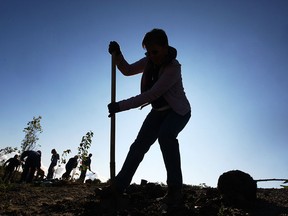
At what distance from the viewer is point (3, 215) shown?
2229mm

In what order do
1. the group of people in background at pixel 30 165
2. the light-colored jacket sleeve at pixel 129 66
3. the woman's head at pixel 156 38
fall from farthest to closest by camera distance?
the group of people in background at pixel 30 165 < the light-colored jacket sleeve at pixel 129 66 < the woman's head at pixel 156 38

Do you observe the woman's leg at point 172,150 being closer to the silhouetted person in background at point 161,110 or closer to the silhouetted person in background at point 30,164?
the silhouetted person in background at point 161,110

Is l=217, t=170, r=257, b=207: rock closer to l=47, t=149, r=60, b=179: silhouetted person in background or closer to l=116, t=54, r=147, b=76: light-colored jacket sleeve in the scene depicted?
l=116, t=54, r=147, b=76: light-colored jacket sleeve

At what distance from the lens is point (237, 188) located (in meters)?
3.23

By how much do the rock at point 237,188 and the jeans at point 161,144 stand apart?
79 centimetres

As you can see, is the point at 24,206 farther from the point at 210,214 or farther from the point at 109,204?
the point at 210,214

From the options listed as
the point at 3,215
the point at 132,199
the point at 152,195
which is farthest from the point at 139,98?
the point at 3,215

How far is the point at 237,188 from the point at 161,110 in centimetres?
146

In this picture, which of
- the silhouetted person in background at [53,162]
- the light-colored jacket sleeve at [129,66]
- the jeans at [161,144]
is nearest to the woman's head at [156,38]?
the light-colored jacket sleeve at [129,66]

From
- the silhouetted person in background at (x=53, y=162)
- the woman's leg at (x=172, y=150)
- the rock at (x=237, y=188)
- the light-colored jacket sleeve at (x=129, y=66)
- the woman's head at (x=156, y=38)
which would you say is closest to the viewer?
the woman's leg at (x=172, y=150)

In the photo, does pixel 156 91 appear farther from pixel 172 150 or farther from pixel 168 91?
pixel 172 150

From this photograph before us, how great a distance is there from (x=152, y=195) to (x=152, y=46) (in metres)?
1.91

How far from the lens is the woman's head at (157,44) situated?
108 inches

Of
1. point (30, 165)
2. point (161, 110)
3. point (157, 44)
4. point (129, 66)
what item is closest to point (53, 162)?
point (30, 165)
